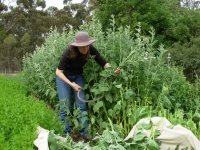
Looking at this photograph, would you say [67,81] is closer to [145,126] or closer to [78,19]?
[145,126]

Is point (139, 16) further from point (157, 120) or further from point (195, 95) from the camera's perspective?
point (157, 120)

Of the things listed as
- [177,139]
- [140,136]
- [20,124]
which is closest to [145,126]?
[140,136]

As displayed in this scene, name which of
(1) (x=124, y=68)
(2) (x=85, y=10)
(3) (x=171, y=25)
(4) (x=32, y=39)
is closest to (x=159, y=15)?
(3) (x=171, y=25)

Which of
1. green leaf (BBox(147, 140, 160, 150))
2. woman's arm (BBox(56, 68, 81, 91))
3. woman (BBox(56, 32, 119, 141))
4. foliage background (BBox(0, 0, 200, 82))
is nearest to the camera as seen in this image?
green leaf (BBox(147, 140, 160, 150))

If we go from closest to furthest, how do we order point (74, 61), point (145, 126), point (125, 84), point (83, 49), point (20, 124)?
point (145, 126), point (20, 124), point (83, 49), point (74, 61), point (125, 84)

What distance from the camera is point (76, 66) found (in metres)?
4.28

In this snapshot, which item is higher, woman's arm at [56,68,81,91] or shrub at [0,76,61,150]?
woman's arm at [56,68,81,91]

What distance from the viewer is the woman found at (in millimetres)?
3943

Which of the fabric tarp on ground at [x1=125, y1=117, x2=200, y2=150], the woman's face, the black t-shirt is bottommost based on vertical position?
the fabric tarp on ground at [x1=125, y1=117, x2=200, y2=150]

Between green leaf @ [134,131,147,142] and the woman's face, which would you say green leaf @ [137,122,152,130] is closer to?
green leaf @ [134,131,147,142]

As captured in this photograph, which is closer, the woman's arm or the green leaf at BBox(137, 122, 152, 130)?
the green leaf at BBox(137, 122, 152, 130)

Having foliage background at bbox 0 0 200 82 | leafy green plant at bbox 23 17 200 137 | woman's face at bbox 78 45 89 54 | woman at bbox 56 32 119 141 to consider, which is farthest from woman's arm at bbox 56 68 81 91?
foliage background at bbox 0 0 200 82

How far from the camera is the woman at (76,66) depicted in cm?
394

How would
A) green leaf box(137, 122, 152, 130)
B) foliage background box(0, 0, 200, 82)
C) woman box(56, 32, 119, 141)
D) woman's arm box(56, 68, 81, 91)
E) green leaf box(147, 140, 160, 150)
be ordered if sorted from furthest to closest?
foliage background box(0, 0, 200, 82), woman's arm box(56, 68, 81, 91), woman box(56, 32, 119, 141), green leaf box(137, 122, 152, 130), green leaf box(147, 140, 160, 150)
